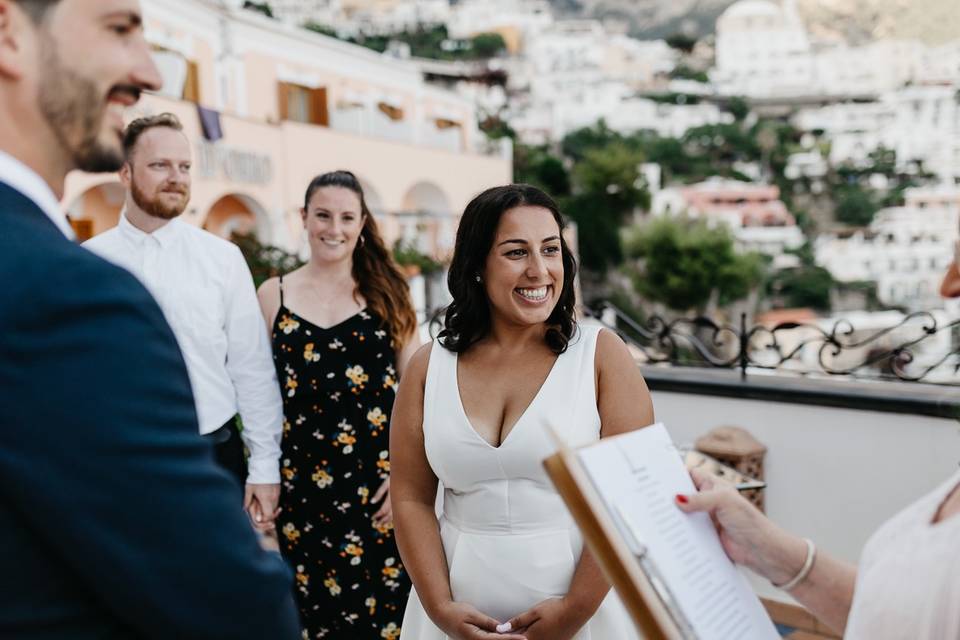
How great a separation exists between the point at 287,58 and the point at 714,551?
17.0m

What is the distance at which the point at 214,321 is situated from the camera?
7.30 ft

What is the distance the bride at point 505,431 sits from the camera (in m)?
1.63

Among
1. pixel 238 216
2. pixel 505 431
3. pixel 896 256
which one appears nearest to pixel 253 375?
pixel 505 431

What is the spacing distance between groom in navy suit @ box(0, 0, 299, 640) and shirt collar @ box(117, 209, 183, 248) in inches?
62.9

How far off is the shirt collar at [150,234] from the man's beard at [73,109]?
5.19ft

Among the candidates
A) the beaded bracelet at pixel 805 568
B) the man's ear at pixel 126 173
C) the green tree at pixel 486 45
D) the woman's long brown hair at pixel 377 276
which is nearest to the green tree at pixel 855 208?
the green tree at pixel 486 45

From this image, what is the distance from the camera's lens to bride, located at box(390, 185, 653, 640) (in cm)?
163

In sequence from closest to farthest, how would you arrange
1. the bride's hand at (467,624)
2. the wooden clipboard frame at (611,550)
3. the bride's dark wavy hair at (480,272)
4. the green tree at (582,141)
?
the wooden clipboard frame at (611,550) → the bride's hand at (467,624) → the bride's dark wavy hair at (480,272) → the green tree at (582,141)

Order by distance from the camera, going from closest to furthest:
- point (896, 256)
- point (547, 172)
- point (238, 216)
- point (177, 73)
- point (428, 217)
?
point (177, 73), point (238, 216), point (428, 217), point (547, 172), point (896, 256)

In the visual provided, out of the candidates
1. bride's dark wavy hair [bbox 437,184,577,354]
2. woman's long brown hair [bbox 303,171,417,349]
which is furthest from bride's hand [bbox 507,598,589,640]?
woman's long brown hair [bbox 303,171,417,349]

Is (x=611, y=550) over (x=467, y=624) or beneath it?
over

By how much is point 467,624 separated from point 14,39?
1.30 metres

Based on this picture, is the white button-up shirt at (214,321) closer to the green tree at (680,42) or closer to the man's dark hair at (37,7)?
the man's dark hair at (37,7)

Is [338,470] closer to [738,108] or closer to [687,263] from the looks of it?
[687,263]
